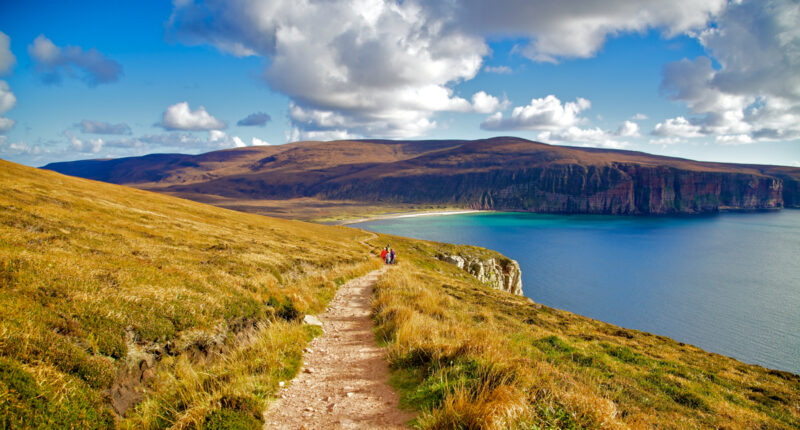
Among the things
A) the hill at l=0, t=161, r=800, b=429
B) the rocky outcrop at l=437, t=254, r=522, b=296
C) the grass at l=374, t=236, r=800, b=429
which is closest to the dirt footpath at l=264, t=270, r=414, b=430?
the hill at l=0, t=161, r=800, b=429

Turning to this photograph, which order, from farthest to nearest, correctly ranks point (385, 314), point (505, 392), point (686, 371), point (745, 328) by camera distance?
1. point (745, 328)
2. point (385, 314)
3. point (686, 371)
4. point (505, 392)

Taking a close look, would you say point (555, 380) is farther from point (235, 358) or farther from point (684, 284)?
point (684, 284)

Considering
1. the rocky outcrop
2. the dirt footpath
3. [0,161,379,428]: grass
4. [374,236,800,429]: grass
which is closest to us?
[0,161,379,428]: grass

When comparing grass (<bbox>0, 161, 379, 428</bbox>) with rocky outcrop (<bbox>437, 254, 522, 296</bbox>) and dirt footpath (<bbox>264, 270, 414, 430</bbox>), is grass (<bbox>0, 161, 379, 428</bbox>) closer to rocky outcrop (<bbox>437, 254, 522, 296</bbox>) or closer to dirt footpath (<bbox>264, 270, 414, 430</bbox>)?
dirt footpath (<bbox>264, 270, 414, 430</bbox>)

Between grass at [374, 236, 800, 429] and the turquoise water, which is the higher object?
A: grass at [374, 236, 800, 429]

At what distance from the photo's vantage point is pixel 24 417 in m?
5.23

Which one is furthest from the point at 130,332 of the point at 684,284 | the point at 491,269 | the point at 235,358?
the point at 684,284

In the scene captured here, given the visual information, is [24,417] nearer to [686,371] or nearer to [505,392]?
[505,392]

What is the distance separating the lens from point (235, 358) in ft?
31.5

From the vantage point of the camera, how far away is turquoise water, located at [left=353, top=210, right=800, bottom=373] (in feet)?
172

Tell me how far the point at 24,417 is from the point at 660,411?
44.7 feet

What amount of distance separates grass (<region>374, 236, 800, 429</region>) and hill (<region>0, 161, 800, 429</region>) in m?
0.05

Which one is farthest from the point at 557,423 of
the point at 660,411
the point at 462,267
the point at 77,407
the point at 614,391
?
the point at 462,267

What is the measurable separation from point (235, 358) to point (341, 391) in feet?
11.1
